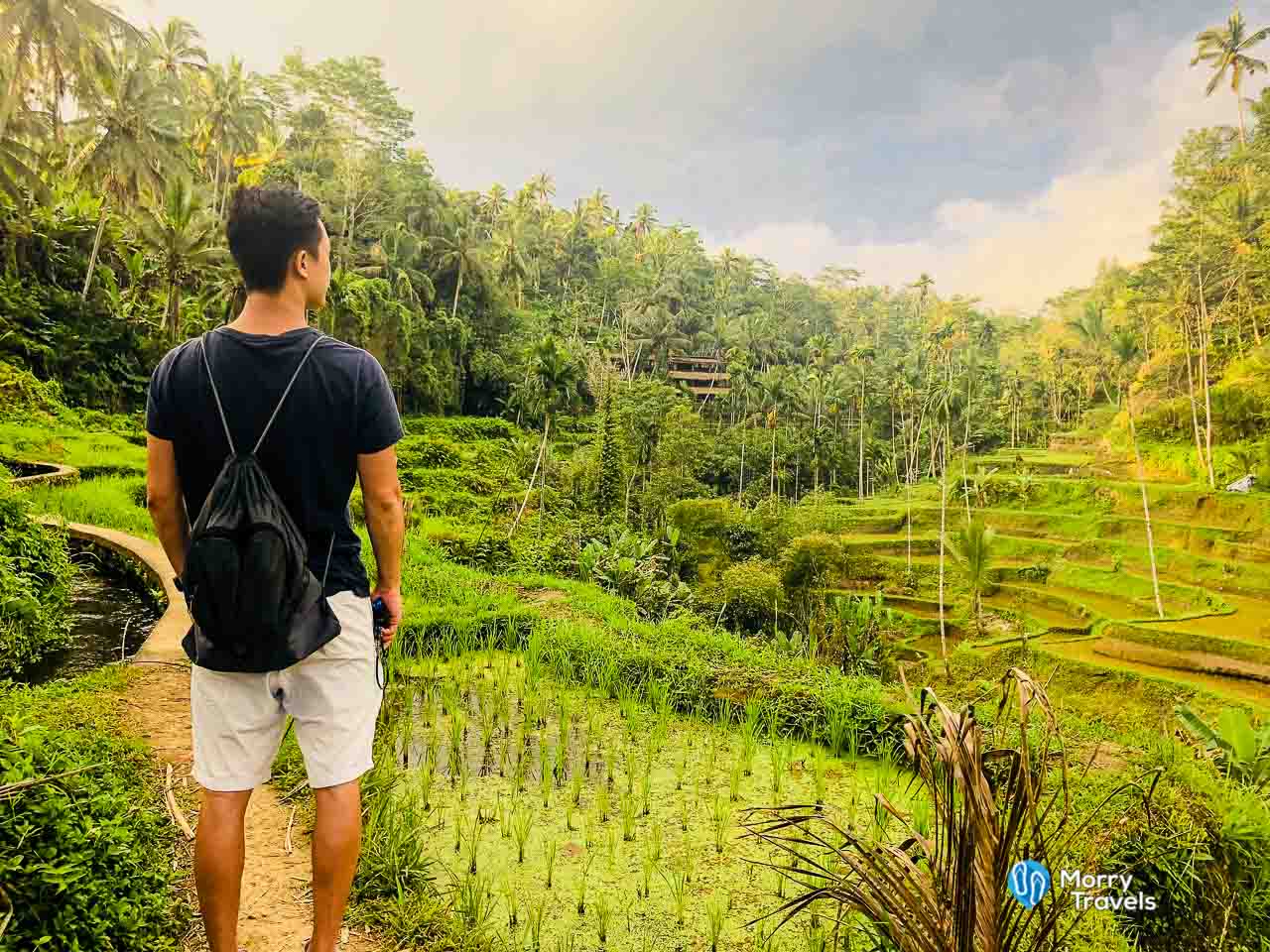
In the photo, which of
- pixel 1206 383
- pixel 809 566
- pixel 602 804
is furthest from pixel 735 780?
pixel 1206 383

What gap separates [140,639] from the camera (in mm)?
4242

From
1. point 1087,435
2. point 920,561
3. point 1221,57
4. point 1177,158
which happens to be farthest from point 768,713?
point 1177,158

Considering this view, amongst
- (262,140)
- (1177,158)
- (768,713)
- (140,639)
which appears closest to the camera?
(768,713)

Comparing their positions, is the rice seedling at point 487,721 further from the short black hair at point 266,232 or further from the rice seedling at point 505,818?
the short black hair at point 266,232

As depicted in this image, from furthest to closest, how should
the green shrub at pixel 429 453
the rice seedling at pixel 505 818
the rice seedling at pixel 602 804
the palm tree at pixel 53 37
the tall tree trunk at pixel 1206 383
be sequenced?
the green shrub at pixel 429 453, the tall tree trunk at pixel 1206 383, the palm tree at pixel 53 37, the rice seedling at pixel 602 804, the rice seedling at pixel 505 818

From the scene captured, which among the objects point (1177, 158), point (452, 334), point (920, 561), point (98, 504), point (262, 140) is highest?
point (1177, 158)

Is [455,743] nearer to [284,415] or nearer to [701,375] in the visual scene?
[284,415]

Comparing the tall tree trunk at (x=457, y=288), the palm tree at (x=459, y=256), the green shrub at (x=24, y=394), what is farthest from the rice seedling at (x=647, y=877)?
the palm tree at (x=459, y=256)

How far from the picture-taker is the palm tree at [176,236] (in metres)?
16.0

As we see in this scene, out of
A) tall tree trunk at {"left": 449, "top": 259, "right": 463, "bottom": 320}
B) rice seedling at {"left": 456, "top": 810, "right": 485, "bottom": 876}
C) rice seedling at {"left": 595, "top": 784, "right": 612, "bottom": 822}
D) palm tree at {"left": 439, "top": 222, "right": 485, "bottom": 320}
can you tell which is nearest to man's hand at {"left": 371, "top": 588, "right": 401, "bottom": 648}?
rice seedling at {"left": 456, "top": 810, "right": 485, "bottom": 876}

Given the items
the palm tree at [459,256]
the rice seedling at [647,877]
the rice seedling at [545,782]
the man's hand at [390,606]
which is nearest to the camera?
A: the man's hand at [390,606]

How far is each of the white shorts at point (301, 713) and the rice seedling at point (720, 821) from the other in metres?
1.58

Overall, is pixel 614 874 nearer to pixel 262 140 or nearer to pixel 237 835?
pixel 237 835

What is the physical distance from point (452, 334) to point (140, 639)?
2353 cm
